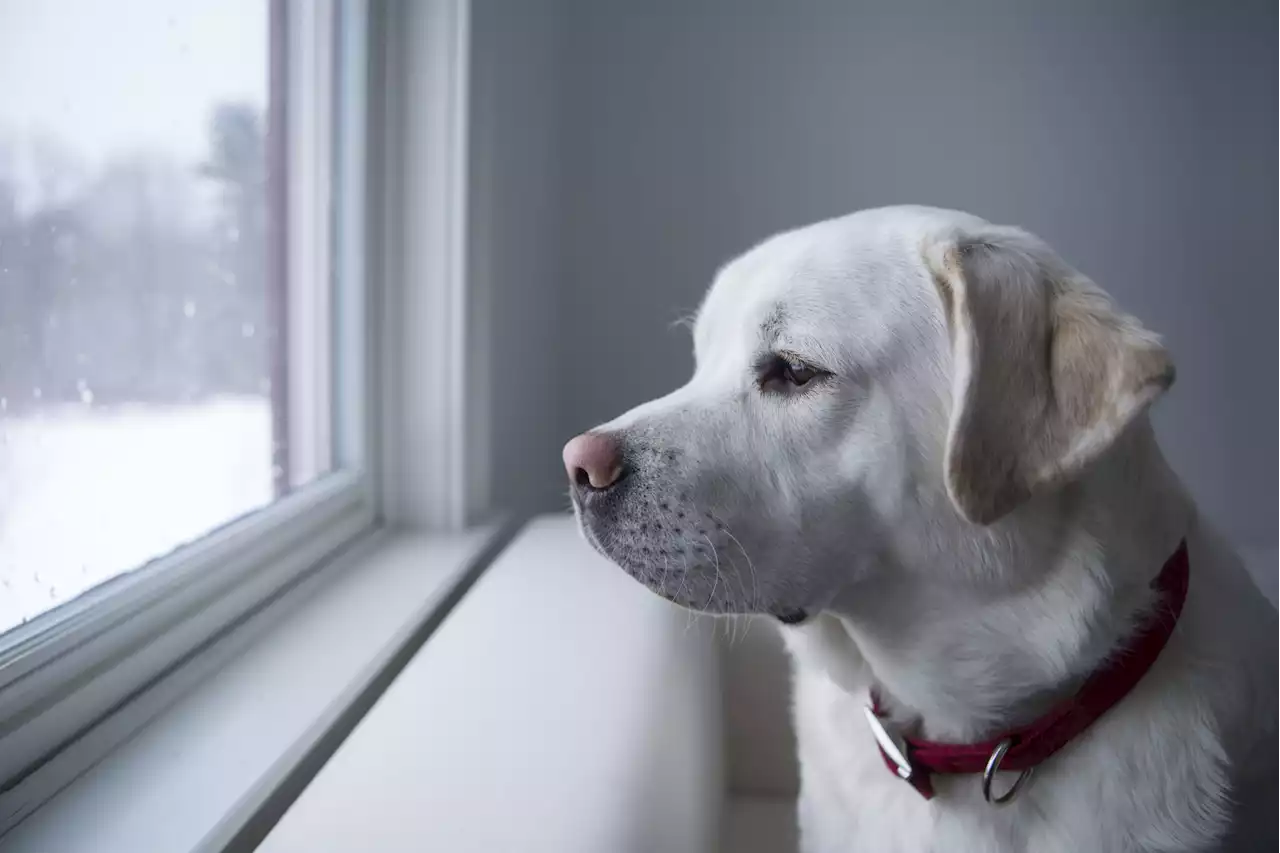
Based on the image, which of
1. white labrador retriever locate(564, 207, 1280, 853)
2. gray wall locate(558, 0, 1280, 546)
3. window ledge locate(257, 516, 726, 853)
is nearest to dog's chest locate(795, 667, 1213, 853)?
white labrador retriever locate(564, 207, 1280, 853)

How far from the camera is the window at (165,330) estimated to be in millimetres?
720

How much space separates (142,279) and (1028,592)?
0.89 meters

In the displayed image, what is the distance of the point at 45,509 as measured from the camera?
765mm

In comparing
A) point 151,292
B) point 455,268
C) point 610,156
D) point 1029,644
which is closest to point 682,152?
point 610,156

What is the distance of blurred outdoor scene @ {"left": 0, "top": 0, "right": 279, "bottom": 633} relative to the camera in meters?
0.72

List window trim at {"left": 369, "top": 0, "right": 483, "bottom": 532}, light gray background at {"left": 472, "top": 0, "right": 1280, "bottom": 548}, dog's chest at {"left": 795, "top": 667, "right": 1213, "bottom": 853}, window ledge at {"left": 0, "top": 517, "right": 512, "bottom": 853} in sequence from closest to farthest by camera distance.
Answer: window ledge at {"left": 0, "top": 517, "right": 512, "bottom": 853}, dog's chest at {"left": 795, "top": 667, "right": 1213, "bottom": 853}, window trim at {"left": 369, "top": 0, "right": 483, "bottom": 532}, light gray background at {"left": 472, "top": 0, "right": 1280, "bottom": 548}

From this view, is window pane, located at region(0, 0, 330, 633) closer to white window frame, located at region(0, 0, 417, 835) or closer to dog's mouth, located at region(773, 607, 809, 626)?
white window frame, located at region(0, 0, 417, 835)

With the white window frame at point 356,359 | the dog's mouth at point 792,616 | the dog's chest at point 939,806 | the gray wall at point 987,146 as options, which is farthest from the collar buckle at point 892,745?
the gray wall at point 987,146

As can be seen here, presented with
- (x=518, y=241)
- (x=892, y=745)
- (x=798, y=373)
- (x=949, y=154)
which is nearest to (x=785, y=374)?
(x=798, y=373)

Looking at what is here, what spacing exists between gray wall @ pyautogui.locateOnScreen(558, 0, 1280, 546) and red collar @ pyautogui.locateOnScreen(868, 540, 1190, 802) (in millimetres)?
1289

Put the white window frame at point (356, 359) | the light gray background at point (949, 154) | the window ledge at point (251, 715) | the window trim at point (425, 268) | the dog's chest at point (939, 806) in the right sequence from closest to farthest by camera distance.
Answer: the window ledge at point (251, 715), the dog's chest at point (939, 806), the white window frame at point (356, 359), the window trim at point (425, 268), the light gray background at point (949, 154)

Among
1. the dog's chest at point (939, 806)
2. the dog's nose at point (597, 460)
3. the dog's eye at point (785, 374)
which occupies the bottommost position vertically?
the dog's chest at point (939, 806)

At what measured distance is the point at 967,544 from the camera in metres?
0.75

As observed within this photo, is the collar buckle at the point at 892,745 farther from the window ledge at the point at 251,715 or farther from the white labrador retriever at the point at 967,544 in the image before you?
the window ledge at the point at 251,715
